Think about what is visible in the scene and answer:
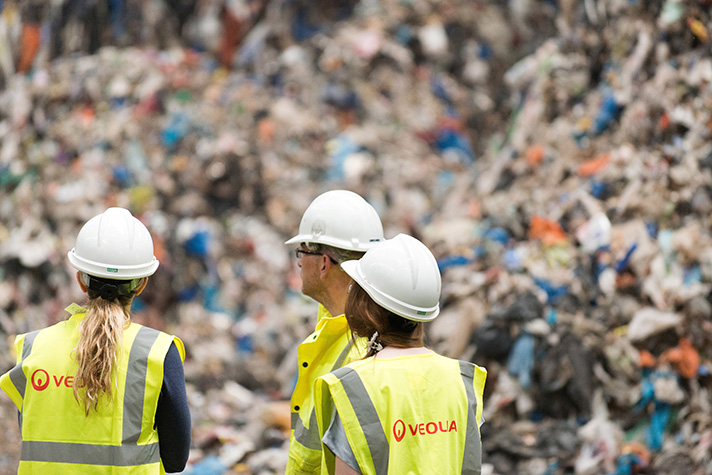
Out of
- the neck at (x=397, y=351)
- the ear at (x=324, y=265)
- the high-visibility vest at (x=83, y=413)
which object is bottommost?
the high-visibility vest at (x=83, y=413)

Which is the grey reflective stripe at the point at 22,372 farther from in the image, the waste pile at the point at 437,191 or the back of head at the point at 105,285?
the waste pile at the point at 437,191

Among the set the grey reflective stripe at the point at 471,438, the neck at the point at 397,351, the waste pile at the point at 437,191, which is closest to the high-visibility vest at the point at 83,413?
the neck at the point at 397,351

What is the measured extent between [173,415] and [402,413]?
70 cm

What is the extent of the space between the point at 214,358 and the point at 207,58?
514cm

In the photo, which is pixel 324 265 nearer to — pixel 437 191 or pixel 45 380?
pixel 45 380

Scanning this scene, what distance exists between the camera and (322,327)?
2092mm

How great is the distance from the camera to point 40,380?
188cm

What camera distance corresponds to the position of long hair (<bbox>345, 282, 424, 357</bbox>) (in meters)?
1.68

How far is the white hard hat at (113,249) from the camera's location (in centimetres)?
195

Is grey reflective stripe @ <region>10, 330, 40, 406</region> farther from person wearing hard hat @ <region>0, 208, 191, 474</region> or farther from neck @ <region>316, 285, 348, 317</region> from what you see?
neck @ <region>316, 285, 348, 317</region>

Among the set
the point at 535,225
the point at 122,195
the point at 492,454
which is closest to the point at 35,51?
the point at 122,195

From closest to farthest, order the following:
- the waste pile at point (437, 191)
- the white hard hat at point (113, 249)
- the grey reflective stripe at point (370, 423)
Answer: the grey reflective stripe at point (370, 423) → the white hard hat at point (113, 249) → the waste pile at point (437, 191)

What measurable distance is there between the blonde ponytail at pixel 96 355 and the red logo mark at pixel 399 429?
2.54 feet

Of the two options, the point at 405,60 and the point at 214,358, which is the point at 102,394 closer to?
the point at 214,358
